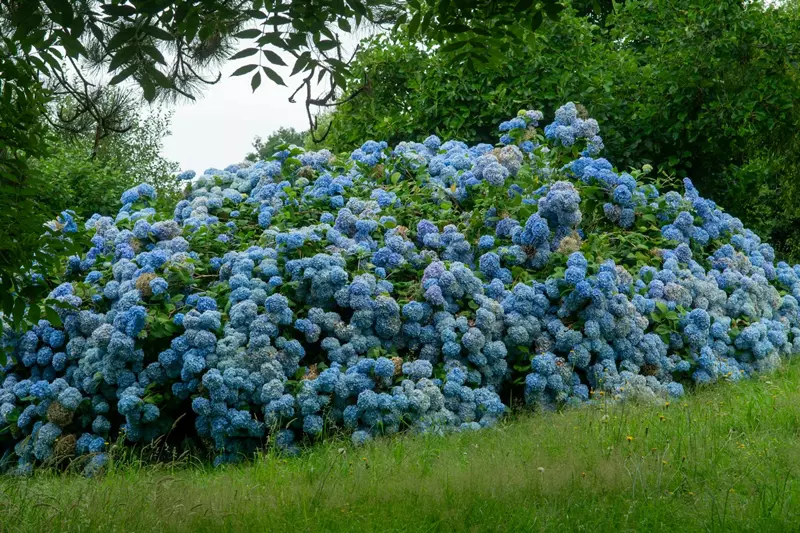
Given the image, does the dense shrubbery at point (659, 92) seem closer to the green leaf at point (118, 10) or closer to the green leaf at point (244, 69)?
the green leaf at point (244, 69)

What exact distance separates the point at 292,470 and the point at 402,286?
1.94m

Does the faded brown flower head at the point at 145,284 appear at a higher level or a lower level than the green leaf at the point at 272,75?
lower

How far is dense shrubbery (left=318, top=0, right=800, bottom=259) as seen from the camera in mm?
9289

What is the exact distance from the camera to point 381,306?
596 centimetres

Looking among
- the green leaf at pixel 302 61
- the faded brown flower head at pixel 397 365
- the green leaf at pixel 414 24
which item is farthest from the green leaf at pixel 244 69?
the faded brown flower head at pixel 397 365

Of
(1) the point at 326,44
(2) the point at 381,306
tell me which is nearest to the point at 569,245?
(2) the point at 381,306

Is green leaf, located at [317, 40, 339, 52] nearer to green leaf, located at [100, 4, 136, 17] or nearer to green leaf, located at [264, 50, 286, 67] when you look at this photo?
green leaf, located at [264, 50, 286, 67]

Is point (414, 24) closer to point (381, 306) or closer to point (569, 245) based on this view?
point (381, 306)

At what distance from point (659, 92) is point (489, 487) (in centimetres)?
647

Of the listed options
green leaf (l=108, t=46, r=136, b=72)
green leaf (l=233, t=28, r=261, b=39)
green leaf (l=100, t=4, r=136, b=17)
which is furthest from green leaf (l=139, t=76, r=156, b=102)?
green leaf (l=233, t=28, r=261, b=39)

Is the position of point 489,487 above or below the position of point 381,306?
A: below

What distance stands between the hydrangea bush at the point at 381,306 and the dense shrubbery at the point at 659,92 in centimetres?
196

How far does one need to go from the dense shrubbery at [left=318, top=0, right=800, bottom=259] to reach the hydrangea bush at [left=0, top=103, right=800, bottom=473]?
77.2 inches

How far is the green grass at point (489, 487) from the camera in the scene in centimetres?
396
